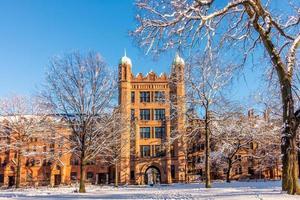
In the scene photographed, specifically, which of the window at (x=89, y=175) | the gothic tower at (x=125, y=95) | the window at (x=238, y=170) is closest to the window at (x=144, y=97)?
the gothic tower at (x=125, y=95)

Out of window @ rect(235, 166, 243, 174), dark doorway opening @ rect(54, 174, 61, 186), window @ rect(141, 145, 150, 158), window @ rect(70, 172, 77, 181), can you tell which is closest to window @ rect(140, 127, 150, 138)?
window @ rect(141, 145, 150, 158)

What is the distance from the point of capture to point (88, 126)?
1011 inches

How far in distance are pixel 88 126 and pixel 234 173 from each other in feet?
140

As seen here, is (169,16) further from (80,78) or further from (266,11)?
(80,78)

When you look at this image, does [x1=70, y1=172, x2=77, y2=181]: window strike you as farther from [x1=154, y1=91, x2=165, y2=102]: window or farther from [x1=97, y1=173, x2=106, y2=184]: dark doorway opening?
[x1=154, y1=91, x2=165, y2=102]: window

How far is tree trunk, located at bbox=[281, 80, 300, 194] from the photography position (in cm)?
1277

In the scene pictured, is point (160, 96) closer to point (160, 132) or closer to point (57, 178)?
point (160, 132)

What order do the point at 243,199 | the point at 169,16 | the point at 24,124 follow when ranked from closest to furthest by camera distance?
the point at 243,199, the point at 169,16, the point at 24,124

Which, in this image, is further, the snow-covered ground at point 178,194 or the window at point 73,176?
the window at point 73,176

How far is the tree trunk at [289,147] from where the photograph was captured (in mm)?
12766

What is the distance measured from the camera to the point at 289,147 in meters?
12.9

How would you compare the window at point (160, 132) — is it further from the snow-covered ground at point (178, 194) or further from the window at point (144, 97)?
the snow-covered ground at point (178, 194)

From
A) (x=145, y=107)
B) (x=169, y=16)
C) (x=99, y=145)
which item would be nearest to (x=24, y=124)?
(x=99, y=145)

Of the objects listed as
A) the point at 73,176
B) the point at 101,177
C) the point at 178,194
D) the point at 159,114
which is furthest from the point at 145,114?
the point at 178,194
